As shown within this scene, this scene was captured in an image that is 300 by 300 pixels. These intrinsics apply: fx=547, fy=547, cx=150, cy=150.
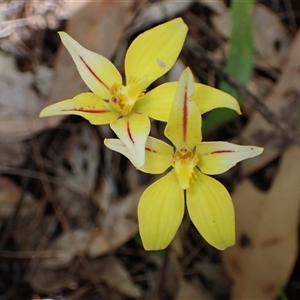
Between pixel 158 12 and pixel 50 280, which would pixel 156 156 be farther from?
pixel 158 12

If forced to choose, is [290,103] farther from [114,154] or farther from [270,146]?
[114,154]

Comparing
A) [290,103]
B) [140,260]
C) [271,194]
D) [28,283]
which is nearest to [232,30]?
[290,103]

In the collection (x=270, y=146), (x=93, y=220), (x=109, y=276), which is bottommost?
(x=109, y=276)

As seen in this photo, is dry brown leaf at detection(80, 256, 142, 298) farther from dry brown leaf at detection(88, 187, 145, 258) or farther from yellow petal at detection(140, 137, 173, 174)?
yellow petal at detection(140, 137, 173, 174)

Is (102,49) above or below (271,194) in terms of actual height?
above

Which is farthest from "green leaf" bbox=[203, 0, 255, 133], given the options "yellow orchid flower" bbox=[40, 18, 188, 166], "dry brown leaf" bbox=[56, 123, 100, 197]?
"yellow orchid flower" bbox=[40, 18, 188, 166]

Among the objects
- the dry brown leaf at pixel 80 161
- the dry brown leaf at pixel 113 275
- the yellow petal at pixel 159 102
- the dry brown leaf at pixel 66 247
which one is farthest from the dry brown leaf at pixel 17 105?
the yellow petal at pixel 159 102
